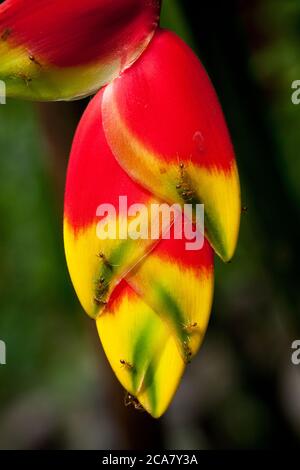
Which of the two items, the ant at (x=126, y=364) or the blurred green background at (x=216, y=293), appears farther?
the blurred green background at (x=216, y=293)

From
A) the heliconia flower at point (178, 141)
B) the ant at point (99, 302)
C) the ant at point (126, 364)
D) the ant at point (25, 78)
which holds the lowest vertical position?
the ant at point (126, 364)

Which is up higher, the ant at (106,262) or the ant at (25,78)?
the ant at (25,78)

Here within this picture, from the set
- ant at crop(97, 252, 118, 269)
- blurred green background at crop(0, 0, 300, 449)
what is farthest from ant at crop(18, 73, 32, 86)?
blurred green background at crop(0, 0, 300, 449)

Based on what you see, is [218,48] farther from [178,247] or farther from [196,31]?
[178,247]

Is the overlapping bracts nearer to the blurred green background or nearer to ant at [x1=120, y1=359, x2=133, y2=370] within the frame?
ant at [x1=120, y1=359, x2=133, y2=370]

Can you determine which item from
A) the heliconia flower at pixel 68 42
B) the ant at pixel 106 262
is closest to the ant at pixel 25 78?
the heliconia flower at pixel 68 42

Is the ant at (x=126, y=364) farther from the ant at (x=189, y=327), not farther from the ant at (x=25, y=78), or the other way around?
the ant at (x=25, y=78)
